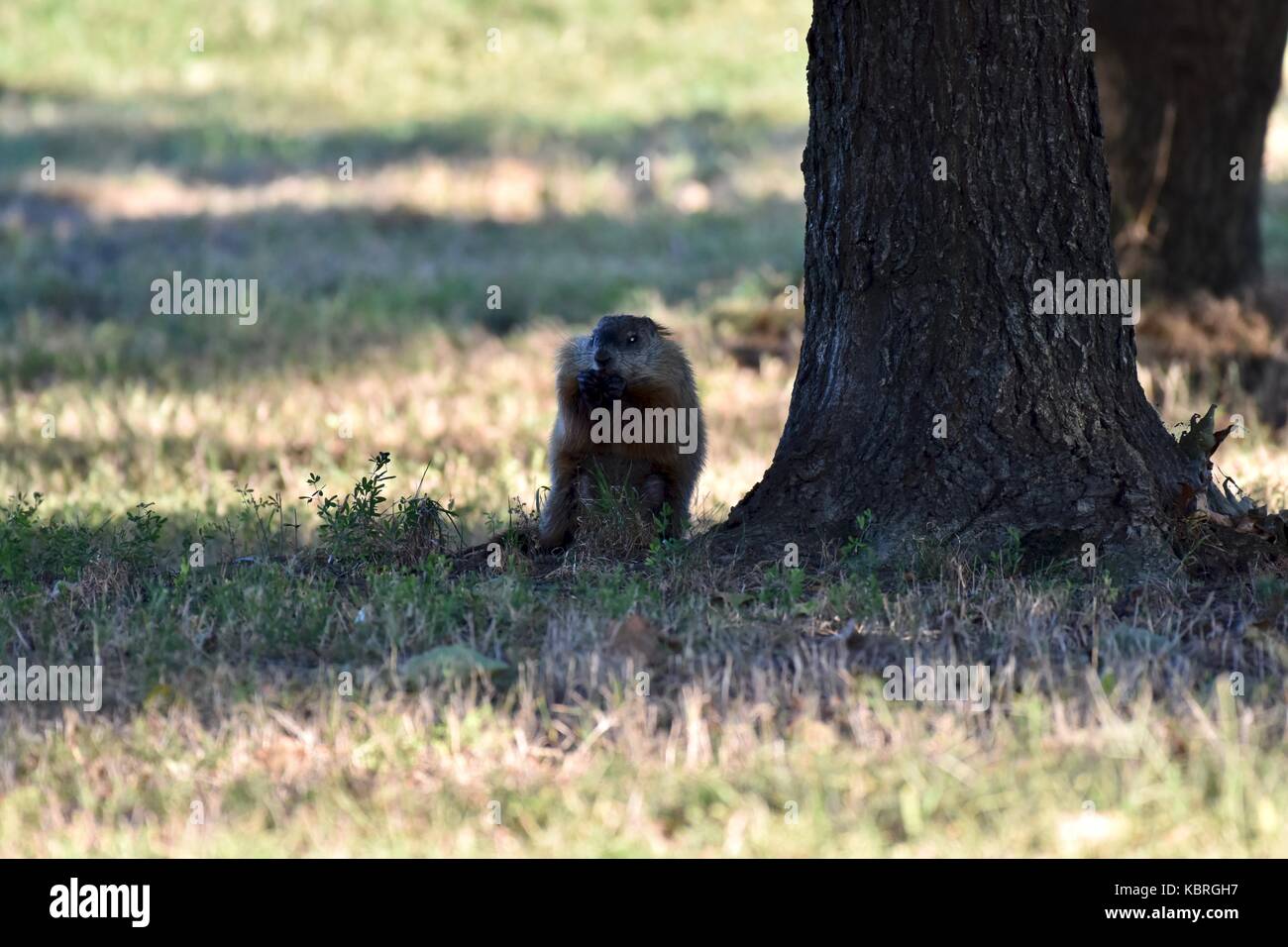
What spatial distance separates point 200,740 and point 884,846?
2143 millimetres

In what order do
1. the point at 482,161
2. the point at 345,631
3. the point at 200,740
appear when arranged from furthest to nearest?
1. the point at 482,161
2. the point at 345,631
3. the point at 200,740

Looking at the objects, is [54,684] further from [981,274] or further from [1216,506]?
[1216,506]

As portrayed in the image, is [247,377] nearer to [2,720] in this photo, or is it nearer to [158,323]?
[158,323]

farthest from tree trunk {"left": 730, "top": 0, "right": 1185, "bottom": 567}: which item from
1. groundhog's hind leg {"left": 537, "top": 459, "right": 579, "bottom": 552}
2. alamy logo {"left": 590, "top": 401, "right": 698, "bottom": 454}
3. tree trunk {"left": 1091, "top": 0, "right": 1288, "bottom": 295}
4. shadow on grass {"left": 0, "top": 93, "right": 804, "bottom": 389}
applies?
shadow on grass {"left": 0, "top": 93, "right": 804, "bottom": 389}

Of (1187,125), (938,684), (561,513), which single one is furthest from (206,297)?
(938,684)

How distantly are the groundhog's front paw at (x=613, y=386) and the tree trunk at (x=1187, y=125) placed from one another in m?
6.53

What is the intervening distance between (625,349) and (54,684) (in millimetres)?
2725

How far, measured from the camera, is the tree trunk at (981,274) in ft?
20.5

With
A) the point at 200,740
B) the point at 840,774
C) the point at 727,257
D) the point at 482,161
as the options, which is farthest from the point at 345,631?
the point at 482,161

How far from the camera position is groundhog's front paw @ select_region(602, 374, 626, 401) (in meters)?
7.05

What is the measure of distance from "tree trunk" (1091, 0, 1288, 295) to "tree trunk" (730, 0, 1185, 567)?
6.28 metres

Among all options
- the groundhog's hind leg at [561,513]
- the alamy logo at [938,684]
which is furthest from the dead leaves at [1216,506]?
the groundhog's hind leg at [561,513]

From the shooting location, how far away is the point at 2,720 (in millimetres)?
5328
